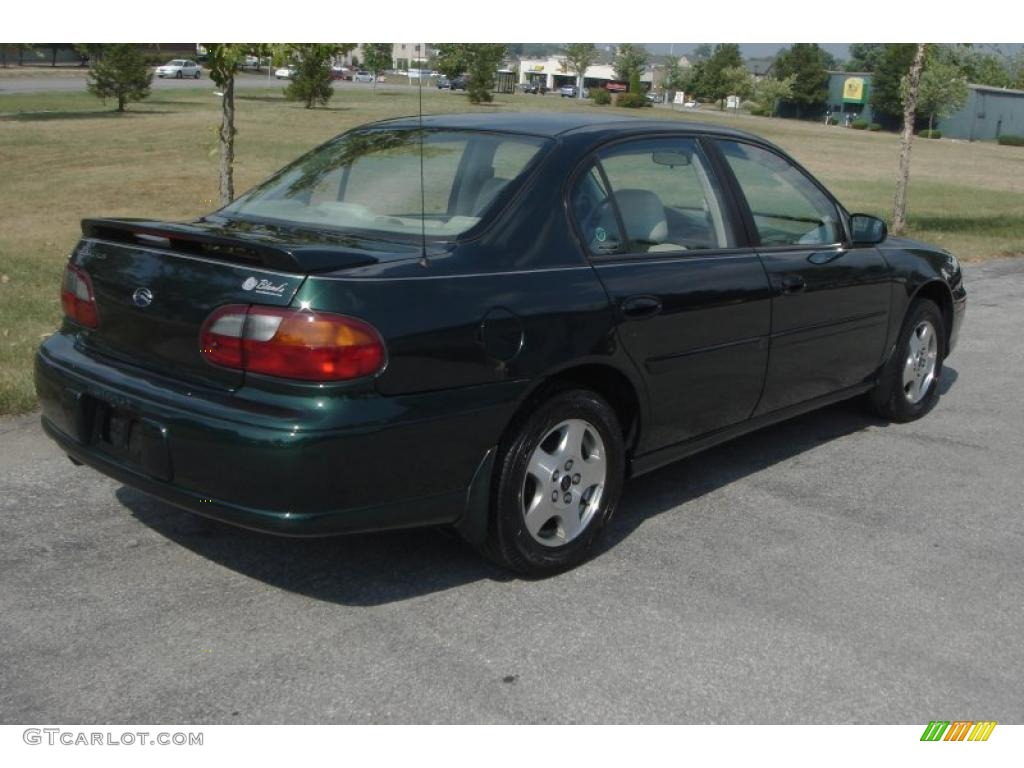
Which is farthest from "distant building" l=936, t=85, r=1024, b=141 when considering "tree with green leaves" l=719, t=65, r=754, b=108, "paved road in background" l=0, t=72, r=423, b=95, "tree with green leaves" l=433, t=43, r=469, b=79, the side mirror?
the side mirror

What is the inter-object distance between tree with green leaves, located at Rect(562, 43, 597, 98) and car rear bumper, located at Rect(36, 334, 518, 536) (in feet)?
Result: 289

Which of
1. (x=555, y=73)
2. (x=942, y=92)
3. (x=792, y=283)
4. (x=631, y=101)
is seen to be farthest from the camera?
(x=555, y=73)

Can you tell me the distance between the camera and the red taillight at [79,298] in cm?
415

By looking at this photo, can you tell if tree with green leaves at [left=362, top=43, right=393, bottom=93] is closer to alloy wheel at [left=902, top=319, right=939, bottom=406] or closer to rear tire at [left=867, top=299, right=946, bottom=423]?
rear tire at [left=867, top=299, right=946, bottom=423]

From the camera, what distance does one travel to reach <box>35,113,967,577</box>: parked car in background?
3.52m

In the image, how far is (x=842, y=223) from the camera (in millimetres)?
5676

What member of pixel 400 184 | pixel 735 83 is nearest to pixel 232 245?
pixel 400 184

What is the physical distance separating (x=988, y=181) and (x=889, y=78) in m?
60.7

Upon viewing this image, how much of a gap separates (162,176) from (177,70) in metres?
53.9

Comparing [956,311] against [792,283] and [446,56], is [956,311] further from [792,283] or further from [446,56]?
[446,56]

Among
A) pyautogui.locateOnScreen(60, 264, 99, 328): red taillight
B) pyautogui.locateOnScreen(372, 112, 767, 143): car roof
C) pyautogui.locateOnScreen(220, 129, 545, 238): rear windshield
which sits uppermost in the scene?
pyautogui.locateOnScreen(372, 112, 767, 143): car roof

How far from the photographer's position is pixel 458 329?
3.70 m

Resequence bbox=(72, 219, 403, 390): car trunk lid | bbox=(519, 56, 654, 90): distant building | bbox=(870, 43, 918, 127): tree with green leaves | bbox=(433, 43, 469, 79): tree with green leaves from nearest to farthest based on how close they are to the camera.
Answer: bbox=(72, 219, 403, 390): car trunk lid → bbox=(433, 43, 469, 79): tree with green leaves → bbox=(870, 43, 918, 127): tree with green leaves → bbox=(519, 56, 654, 90): distant building

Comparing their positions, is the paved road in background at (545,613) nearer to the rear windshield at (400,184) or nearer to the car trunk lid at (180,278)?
the car trunk lid at (180,278)
